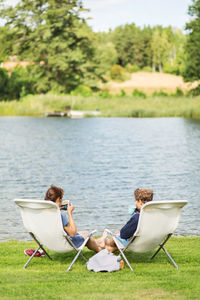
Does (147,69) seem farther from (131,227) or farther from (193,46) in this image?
(131,227)

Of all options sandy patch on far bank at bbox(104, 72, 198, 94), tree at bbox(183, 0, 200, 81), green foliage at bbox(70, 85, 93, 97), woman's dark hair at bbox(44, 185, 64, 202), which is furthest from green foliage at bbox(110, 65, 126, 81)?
woman's dark hair at bbox(44, 185, 64, 202)

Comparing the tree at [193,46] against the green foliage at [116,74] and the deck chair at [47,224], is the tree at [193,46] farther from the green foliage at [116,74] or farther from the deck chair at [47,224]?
the deck chair at [47,224]

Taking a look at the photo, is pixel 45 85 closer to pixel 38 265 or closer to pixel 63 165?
pixel 63 165

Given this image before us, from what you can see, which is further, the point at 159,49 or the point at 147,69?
the point at 159,49

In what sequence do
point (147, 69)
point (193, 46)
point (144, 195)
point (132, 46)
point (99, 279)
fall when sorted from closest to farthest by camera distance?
point (99, 279)
point (144, 195)
point (193, 46)
point (147, 69)
point (132, 46)

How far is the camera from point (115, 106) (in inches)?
2154

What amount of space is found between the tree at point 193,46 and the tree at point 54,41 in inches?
470

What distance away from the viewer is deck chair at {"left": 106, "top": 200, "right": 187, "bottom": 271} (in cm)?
586

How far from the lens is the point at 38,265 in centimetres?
638

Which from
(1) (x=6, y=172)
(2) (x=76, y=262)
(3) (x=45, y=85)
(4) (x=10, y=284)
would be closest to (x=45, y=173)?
(1) (x=6, y=172)

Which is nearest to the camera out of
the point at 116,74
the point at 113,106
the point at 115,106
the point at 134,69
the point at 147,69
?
the point at 115,106

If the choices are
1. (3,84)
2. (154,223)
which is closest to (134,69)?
(3,84)

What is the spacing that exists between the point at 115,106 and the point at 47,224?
4897cm

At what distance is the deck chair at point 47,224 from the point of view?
592cm
